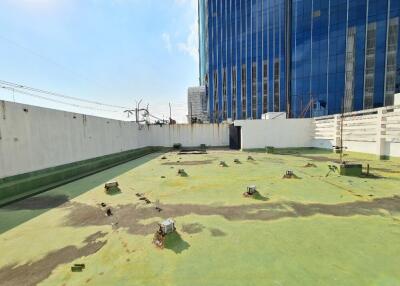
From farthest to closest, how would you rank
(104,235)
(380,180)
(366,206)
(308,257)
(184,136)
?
1. (184,136)
2. (380,180)
3. (366,206)
4. (104,235)
5. (308,257)

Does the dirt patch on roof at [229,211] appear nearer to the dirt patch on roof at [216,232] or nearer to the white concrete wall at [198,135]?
the dirt patch on roof at [216,232]

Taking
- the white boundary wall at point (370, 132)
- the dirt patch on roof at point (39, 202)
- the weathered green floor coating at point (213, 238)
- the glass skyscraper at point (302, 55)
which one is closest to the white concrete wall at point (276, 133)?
the white boundary wall at point (370, 132)

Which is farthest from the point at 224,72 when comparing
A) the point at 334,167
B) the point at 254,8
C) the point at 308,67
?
the point at 334,167

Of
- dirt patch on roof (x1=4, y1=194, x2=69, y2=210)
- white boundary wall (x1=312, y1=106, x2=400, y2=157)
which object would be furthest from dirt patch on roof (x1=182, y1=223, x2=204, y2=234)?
white boundary wall (x1=312, y1=106, x2=400, y2=157)

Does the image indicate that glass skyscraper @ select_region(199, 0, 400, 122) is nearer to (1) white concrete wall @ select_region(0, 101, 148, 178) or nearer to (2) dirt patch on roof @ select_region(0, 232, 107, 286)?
(1) white concrete wall @ select_region(0, 101, 148, 178)

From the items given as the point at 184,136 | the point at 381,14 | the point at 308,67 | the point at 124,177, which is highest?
the point at 381,14

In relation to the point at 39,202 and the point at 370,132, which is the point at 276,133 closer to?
the point at 370,132

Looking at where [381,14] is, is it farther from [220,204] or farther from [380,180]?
[220,204]
